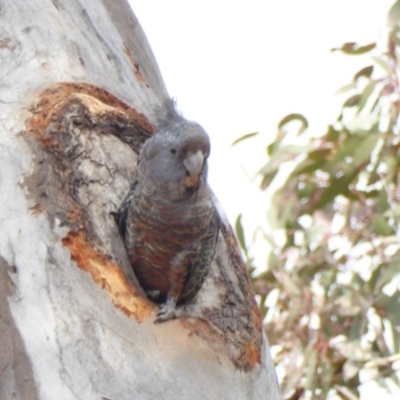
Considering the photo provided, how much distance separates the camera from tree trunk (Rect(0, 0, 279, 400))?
167cm

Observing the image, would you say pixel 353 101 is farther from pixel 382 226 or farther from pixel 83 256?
pixel 83 256

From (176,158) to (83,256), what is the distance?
13.8 inches

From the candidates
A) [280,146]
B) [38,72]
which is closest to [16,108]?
[38,72]

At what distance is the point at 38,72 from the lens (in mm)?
1978

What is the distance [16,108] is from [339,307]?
1625 millimetres

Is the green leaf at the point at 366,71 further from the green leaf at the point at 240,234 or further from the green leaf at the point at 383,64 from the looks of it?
the green leaf at the point at 240,234

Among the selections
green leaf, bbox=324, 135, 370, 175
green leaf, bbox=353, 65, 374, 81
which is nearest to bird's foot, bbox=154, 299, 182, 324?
green leaf, bbox=324, 135, 370, 175

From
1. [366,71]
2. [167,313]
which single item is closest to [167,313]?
[167,313]

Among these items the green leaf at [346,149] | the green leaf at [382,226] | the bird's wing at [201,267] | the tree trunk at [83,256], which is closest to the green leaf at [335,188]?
the green leaf at [346,149]

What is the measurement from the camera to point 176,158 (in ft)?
6.59

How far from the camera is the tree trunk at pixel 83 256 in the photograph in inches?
65.7

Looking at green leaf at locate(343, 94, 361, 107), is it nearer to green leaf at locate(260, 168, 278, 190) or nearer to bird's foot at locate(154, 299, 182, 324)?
green leaf at locate(260, 168, 278, 190)

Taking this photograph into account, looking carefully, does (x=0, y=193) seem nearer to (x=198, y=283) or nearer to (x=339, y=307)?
(x=198, y=283)

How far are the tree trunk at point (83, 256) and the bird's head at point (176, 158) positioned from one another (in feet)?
0.29
